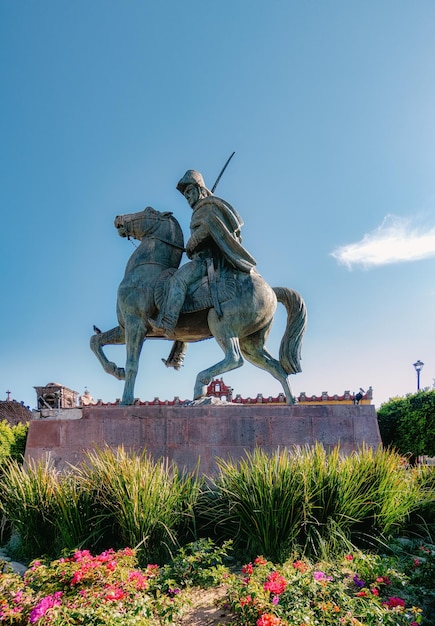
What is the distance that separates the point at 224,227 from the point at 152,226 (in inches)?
50.6


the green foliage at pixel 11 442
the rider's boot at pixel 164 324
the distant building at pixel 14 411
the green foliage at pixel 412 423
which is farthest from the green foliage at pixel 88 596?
the distant building at pixel 14 411

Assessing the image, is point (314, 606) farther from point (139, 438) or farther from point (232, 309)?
point (232, 309)

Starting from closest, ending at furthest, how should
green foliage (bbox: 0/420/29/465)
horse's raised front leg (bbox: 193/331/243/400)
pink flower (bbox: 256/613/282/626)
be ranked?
1. pink flower (bbox: 256/613/282/626)
2. horse's raised front leg (bbox: 193/331/243/400)
3. green foliage (bbox: 0/420/29/465)

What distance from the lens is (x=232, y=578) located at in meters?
3.65

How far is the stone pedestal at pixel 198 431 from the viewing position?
6.06 meters

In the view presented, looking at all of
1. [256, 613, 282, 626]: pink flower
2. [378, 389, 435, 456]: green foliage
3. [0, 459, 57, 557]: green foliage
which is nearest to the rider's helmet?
[0, 459, 57, 557]: green foliage

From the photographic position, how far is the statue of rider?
6914 millimetres

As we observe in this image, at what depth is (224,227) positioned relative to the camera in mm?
7145

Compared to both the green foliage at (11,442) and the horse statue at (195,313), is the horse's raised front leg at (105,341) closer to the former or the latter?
the horse statue at (195,313)

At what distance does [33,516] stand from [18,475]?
577 mm

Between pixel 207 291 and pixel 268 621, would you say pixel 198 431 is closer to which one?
pixel 207 291

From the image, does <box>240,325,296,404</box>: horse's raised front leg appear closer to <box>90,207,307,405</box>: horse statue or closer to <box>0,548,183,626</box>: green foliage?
<box>90,207,307,405</box>: horse statue

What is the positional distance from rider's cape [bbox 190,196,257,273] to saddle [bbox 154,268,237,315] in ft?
0.77

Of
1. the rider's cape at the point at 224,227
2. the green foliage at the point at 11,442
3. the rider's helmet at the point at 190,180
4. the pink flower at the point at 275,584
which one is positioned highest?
the rider's helmet at the point at 190,180
